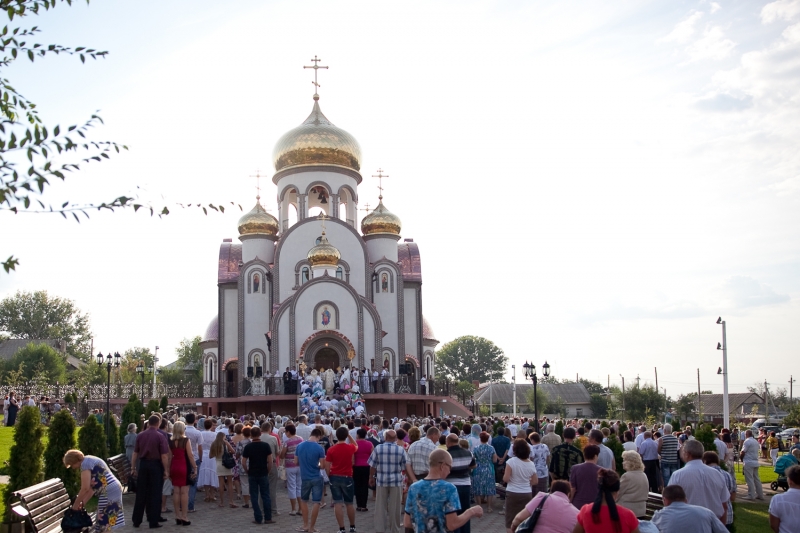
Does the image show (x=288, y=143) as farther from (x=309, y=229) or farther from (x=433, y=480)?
(x=433, y=480)

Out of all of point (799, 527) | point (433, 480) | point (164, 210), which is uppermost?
point (164, 210)

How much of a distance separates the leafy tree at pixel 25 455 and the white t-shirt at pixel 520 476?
6.50 metres

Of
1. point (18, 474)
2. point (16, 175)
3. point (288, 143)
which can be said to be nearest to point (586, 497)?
point (16, 175)

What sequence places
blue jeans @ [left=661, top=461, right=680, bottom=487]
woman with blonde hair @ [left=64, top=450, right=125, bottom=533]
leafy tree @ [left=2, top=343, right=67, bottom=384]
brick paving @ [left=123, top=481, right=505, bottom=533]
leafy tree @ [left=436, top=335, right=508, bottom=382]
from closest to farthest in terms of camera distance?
woman with blonde hair @ [left=64, top=450, right=125, bottom=533]
brick paving @ [left=123, top=481, right=505, bottom=533]
blue jeans @ [left=661, top=461, right=680, bottom=487]
leafy tree @ [left=2, top=343, right=67, bottom=384]
leafy tree @ [left=436, top=335, right=508, bottom=382]

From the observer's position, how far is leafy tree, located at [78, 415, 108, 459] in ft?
46.8

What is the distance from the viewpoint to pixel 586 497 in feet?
28.8

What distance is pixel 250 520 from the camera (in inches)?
508

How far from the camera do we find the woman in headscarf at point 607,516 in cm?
630

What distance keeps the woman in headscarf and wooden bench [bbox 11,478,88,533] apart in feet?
19.1

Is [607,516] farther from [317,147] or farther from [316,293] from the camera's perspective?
[317,147]

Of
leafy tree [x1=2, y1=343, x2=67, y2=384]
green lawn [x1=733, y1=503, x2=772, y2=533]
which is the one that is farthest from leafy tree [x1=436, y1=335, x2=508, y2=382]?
green lawn [x1=733, y1=503, x2=772, y2=533]

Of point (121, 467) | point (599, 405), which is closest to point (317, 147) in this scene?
point (121, 467)

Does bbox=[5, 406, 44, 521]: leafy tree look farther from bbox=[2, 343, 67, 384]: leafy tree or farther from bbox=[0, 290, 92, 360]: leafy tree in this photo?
bbox=[0, 290, 92, 360]: leafy tree

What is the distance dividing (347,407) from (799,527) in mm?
23493
